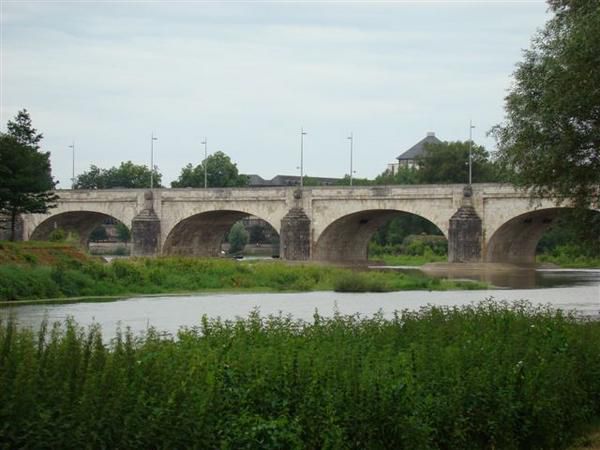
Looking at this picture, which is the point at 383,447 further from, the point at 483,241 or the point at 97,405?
the point at 483,241

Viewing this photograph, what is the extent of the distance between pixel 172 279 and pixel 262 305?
10100 millimetres

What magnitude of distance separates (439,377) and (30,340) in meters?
4.58

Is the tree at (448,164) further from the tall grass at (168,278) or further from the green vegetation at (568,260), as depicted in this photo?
the tall grass at (168,278)

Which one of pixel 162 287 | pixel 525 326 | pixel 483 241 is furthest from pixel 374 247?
pixel 525 326

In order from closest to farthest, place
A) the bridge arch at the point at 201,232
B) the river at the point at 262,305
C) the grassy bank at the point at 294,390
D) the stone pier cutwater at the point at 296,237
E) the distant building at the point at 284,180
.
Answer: the grassy bank at the point at 294,390
the river at the point at 262,305
the stone pier cutwater at the point at 296,237
the bridge arch at the point at 201,232
the distant building at the point at 284,180

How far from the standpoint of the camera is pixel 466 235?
7012 centimetres

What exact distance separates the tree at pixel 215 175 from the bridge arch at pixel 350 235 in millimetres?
53335

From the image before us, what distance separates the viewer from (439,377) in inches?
516

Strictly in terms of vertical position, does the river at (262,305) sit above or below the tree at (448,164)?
below

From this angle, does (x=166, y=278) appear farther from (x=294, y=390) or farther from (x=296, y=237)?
(x=294, y=390)

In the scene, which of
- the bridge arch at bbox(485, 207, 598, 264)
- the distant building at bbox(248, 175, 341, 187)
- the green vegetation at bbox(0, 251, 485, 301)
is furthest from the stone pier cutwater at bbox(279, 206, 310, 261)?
the distant building at bbox(248, 175, 341, 187)

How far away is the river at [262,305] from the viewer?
30578mm

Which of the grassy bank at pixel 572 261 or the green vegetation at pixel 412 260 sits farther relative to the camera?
the green vegetation at pixel 412 260

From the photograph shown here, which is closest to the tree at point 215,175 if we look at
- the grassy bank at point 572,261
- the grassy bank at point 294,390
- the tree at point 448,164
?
the tree at point 448,164
